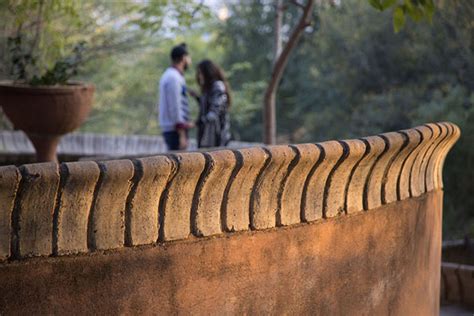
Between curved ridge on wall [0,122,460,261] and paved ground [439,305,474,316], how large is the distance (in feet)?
8.81

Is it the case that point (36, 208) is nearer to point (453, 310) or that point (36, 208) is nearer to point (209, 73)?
point (453, 310)

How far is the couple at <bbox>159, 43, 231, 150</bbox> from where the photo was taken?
810 cm

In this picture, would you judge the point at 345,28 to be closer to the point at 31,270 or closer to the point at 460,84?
the point at 460,84

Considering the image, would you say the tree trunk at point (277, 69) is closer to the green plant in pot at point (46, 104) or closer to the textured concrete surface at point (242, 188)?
the green plant in pot at point (46, 104)

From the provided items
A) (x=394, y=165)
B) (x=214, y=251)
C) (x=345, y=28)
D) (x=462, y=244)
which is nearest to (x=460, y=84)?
(x=345, y=28)

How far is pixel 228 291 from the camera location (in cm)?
243

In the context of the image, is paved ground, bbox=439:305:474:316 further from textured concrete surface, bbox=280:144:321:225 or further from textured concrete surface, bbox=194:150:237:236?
textured concrete surface, bbox=194:150:237:236

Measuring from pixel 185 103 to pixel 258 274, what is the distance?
5.87 metres

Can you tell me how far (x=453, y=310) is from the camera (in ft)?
18.3

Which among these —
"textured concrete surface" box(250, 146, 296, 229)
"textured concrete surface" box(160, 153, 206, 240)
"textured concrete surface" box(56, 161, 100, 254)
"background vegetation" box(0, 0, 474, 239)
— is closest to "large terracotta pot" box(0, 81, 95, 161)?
"background vegetation" box(0, 0, 474, 239)

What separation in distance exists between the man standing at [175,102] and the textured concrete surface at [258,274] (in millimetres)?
4789

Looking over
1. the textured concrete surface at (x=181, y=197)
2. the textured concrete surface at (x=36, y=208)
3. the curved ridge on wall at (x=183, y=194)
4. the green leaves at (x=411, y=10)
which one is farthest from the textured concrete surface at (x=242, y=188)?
the green leaves at (x=411, y=10)

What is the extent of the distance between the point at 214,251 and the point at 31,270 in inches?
21.1

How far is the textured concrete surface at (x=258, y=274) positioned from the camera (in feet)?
6.79
